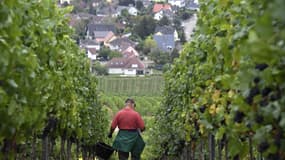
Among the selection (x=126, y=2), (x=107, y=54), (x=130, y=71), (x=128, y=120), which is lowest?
(x=107, y=54)

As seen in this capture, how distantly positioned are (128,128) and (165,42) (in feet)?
298

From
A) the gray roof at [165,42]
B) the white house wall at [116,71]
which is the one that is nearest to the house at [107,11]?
the gray roof at [165,42]

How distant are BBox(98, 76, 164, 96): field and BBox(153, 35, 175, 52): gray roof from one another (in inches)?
1315

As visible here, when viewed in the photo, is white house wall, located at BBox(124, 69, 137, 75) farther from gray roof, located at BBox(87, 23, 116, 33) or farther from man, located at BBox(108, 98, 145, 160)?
man, located at BBox(108, 98, 145, 160)

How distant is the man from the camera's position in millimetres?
14250

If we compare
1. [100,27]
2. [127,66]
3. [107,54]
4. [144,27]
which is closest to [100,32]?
[100,27]

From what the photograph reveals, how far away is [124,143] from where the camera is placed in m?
14.6

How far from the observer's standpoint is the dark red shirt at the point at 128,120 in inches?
559

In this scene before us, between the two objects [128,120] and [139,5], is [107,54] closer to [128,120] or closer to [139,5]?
[139,5]

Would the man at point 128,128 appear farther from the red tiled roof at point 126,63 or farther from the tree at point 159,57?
the red tiled roof at point 126,63

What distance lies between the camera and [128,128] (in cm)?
1445

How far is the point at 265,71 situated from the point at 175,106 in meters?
9.70

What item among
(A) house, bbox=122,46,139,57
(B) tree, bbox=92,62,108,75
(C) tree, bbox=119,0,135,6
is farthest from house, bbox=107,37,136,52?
(C) tree, bbox=119,0,135,6

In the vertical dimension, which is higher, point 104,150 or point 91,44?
point 104,150
